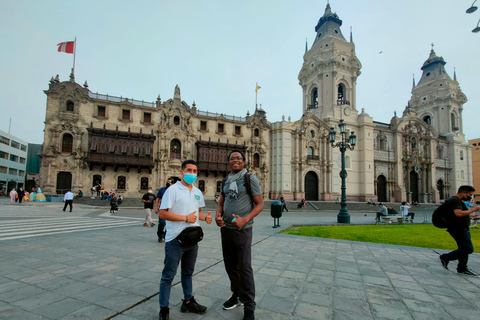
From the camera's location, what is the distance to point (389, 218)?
14.7 m

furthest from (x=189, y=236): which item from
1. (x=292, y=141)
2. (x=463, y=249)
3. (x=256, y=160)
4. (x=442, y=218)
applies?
(x=292, y=141)

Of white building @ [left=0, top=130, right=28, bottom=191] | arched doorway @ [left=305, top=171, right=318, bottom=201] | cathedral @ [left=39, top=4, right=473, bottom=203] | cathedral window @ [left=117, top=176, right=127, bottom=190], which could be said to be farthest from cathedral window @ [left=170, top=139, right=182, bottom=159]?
white building @ [left=0, top=130, right=28, bottom=191]

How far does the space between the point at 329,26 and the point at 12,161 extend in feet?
221

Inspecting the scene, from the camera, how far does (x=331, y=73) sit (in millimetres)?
39969

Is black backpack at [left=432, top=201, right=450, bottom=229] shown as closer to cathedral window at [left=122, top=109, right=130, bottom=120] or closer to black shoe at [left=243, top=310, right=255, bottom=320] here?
black shoe at [left=243, top=310, right=255, bottom=320]

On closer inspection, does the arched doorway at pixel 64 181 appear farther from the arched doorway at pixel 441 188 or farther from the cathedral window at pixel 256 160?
the arched doorway at pixel 441 188

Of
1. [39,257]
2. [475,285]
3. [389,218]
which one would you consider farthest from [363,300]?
[389,218]

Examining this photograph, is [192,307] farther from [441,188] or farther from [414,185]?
[441,188]

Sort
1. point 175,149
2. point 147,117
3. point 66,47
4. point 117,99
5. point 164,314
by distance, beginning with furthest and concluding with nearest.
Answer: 1. point 175,149
2. point 147,117
3. point 117,99
4. point 66,47
5. point 164,314

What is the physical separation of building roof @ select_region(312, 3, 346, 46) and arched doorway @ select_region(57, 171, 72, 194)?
4191cm

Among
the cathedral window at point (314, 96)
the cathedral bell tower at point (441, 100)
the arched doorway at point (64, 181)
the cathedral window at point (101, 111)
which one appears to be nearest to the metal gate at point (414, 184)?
the cathedral bell tower at point (441, 100)

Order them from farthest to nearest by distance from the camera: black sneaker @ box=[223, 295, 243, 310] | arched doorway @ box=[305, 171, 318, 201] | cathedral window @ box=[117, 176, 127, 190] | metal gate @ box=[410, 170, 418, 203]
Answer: metal gate @ box=[410, 170, 418, 203]
arched doorway @ box=[305, 171, 318, 201]
cathedral window @ box=[117, 176, 127, 190]
black sneaker @ box=[223, 295, 243, 310]

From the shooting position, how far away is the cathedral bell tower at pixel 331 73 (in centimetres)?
3994

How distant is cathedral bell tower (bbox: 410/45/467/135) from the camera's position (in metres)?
49.8
